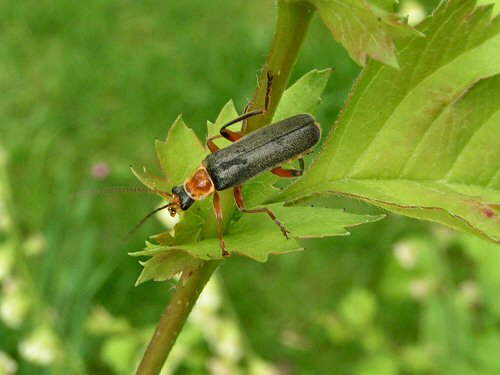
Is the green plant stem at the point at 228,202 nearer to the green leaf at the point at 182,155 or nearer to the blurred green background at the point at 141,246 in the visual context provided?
the green leaf at the point at 182,155

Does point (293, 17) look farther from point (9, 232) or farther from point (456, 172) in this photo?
point (9, 232)

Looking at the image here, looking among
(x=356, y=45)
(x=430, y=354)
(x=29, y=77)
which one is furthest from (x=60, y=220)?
(x=356, y=45)

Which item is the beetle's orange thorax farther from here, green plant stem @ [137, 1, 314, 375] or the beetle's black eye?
green plant stem @ [137, 1, 314, 375]

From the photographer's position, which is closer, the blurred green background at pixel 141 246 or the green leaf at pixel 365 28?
the green leaf at pixel 365 28

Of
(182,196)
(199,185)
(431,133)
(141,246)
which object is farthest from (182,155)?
(141,246)

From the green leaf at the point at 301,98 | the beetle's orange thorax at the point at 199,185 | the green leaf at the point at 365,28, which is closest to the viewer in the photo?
the green leaf at the point at 365,28

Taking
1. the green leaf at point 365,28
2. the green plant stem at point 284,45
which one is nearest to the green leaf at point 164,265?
the green plant stem at point 284,45

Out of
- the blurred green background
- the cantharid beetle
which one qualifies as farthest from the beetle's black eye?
the blurred green background
